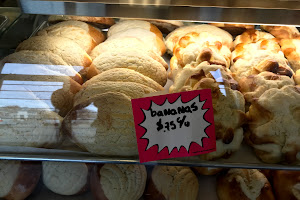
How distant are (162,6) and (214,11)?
0.18m

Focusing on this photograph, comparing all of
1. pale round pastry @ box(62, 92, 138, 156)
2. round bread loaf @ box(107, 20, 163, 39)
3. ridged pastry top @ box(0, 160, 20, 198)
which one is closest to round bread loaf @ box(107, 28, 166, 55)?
round bread loaf @ box(107, 20, 163, 39)

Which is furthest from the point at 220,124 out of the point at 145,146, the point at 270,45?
the point at 270,45

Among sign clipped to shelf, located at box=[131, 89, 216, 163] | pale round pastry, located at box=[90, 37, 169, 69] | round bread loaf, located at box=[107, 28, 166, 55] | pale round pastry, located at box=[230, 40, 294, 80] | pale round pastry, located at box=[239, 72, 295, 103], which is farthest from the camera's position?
round bread loaf, located at box=[107, 28, 166, 55]

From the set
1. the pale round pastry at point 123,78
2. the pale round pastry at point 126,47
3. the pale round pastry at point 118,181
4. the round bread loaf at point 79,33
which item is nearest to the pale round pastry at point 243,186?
the pale round pastry at point 118,181

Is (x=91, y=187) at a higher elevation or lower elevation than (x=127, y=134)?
lower

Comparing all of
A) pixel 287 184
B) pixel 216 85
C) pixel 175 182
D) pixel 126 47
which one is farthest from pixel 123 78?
pixel 287 184

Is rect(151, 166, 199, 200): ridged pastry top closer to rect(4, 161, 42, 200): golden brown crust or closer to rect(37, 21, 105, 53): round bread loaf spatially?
rect(4, 161, 42, 200): golden brown crust

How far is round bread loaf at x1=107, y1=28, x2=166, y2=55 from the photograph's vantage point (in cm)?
155

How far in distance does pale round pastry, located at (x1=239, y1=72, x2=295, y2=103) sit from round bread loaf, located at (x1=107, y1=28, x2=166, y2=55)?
1.69 feet

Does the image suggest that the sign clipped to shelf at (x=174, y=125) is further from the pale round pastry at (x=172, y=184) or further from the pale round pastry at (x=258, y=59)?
the pale round pastry at (x=258, y=59)

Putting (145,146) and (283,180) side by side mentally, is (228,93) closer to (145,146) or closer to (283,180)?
(145,146)

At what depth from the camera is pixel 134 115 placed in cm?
98

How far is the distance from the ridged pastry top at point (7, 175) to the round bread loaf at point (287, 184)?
1.08 metres

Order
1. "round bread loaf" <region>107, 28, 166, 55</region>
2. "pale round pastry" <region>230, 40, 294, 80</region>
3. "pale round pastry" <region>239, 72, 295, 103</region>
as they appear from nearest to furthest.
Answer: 1. "pale round pastry" <region>239, 72, 295, 103</region>
2. "pale round pastry" <region>230, 40, 294, 80</region>
3. "round bread loaf" <region>107, 28, 166, 55</region>
